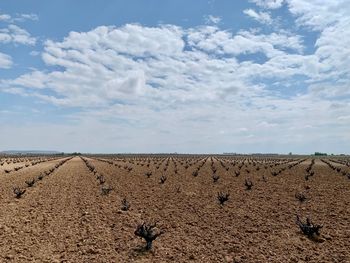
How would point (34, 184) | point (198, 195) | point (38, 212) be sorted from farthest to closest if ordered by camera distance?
point (34, 184), point (198, 195), point (38, 212)

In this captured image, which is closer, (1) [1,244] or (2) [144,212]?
(1) [1,244]

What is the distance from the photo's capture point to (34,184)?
2667cm

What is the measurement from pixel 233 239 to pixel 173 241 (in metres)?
1.60

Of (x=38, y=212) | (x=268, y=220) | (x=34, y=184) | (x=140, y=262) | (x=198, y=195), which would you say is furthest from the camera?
(x=34, y=184)

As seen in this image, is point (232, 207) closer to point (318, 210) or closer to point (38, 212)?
point (318, 210)

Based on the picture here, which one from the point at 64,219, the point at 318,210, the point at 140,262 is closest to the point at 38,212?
the point at 64,219

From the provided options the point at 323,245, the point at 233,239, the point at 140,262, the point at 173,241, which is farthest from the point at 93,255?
the point at 323,245

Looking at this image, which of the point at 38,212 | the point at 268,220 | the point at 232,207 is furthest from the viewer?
the point at 232,207

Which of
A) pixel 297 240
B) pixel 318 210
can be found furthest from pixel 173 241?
pixel 318 210

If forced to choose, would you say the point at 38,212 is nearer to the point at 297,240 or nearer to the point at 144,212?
the point at 144,212

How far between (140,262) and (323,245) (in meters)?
4.69

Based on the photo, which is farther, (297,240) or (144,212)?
(144,212)

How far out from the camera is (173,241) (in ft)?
37.6

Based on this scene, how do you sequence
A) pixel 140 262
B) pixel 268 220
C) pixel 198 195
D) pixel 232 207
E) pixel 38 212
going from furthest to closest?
pixel 198 195
pixel 232 207
pixel 38 212
pixel 268 220
pixel 140 262
